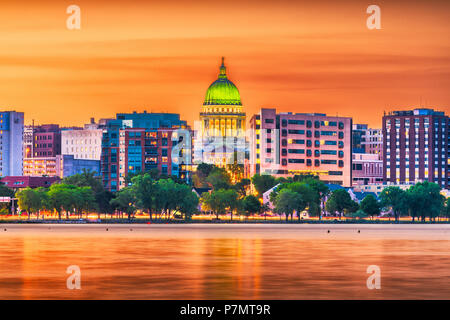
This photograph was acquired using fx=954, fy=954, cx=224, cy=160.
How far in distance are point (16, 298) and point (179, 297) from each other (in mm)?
8700

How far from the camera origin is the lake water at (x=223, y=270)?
53750 mm

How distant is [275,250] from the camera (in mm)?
92500

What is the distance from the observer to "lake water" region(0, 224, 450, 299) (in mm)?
53750

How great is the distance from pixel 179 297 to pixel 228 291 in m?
3.68

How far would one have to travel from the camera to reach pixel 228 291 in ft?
178

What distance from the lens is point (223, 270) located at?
68125 mm

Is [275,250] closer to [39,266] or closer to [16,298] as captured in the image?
[39,266]
